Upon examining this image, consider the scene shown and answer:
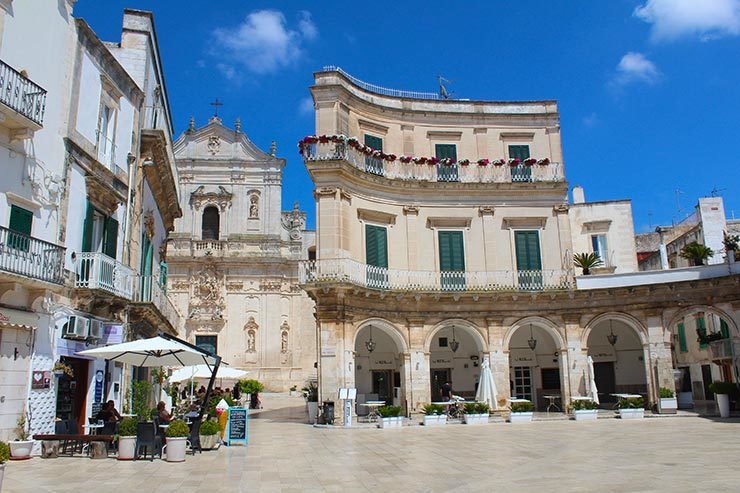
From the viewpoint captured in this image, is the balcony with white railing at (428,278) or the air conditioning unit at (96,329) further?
the balcony with white railing at (428,278)

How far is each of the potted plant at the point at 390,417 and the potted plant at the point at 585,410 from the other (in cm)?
672

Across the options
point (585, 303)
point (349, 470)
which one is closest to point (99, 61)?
point (349, 470)

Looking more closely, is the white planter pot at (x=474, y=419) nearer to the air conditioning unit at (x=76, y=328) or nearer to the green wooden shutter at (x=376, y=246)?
the green wooden shutter at (x=376, y=246)

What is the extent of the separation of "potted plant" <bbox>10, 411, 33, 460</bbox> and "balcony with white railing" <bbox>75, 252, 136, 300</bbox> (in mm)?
3507

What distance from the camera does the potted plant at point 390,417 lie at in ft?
74.3

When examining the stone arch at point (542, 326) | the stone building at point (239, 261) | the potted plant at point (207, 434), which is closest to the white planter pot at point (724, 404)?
the stone arch at point (542, 326)

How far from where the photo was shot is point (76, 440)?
1391 centimetres

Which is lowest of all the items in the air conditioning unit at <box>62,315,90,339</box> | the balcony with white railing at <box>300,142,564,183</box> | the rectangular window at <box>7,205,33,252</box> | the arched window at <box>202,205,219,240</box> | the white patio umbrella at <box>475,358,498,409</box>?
the white patio umbrella at <box>475,358,498,409</box>

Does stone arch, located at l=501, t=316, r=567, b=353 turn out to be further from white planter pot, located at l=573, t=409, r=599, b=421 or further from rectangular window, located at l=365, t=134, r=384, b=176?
rectangular window, located at l=365, t=134, r=384, b=176

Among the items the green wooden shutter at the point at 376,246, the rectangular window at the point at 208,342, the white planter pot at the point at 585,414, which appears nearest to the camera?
the white planter pot at the point at 585,414

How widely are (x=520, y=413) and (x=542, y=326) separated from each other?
455 centimetres

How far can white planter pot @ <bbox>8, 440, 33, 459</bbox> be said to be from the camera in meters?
13.2

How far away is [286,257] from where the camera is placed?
4538cm

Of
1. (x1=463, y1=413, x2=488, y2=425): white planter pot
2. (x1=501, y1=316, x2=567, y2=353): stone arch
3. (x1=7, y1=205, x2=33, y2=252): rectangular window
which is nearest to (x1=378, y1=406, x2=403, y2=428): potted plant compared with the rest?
(x1=463, y1=413, x2=488, y2=425): white planter pot
